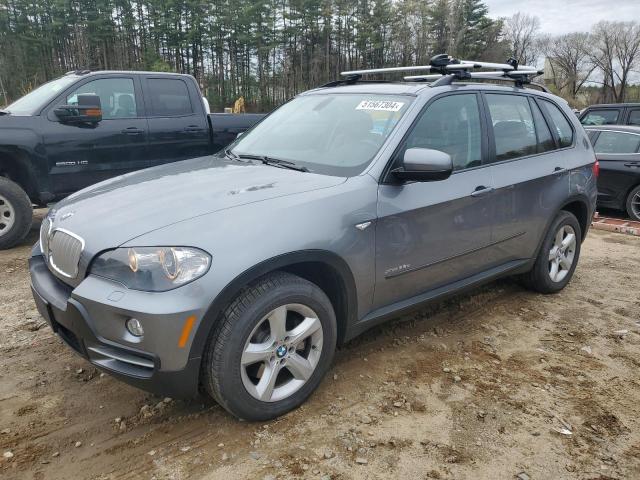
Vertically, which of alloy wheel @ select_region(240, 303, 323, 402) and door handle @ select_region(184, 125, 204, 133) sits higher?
door handle @ select_region(184, 125, 204, 133)

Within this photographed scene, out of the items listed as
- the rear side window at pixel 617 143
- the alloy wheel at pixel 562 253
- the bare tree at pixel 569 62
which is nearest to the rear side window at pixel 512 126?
the alloy wheel at pixel 562 253

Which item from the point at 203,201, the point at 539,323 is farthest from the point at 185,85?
the point at 539,323

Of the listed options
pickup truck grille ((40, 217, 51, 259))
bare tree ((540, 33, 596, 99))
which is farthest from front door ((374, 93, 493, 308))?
bare tree ((540, 33, 596, 99))

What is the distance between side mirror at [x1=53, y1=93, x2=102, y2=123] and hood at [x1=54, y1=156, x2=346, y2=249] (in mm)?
2974

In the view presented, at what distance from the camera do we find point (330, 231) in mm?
2639

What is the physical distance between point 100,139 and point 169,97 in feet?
3.71

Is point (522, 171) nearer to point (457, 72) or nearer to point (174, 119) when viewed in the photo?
point (457, 72)

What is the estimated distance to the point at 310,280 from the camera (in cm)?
281

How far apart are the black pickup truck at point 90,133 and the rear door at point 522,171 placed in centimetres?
306

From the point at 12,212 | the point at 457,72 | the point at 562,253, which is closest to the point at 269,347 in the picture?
the point at 457,72

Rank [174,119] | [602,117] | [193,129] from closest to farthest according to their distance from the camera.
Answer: [174,119] → [193,129] → [602,117]

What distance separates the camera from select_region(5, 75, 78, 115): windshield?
5.84 metres

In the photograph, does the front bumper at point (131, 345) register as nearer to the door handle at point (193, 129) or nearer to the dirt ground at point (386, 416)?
the dirt ground at point (386, 416)

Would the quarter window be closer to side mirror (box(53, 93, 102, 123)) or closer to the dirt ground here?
the dirt ground
